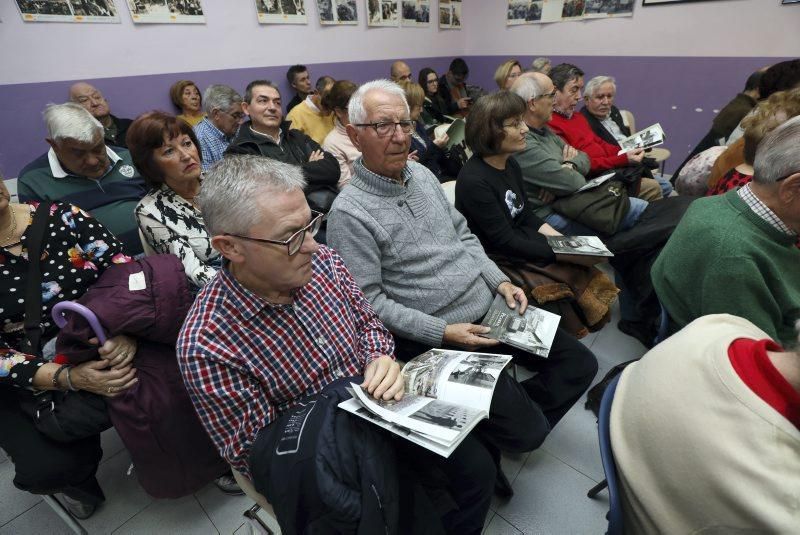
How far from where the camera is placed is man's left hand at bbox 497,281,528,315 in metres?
1.60

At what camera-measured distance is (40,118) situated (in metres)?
2.89

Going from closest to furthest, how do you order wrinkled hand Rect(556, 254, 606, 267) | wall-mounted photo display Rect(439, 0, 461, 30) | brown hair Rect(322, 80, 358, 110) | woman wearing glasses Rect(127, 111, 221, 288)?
1. woman wearing glasses Rect(127, 111, 221, 288)
2. wrinkled hand Rect(556, 254, 606, 267)
3. brown hair Rect(322, 80, 358, 110)
4. wall-mounted photo display Rect(439, 0, 461, 30)

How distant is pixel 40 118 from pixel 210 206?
121 inches

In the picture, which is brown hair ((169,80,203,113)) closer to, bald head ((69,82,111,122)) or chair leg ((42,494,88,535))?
bald head ((69,82,111,122))

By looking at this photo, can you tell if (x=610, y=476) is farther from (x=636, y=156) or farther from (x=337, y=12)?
(x=337, y=12)

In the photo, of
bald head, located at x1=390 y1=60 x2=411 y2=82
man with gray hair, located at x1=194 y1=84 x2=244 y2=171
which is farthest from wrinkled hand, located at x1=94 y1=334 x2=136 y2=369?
bald head, located at x1=390 y1=60 x2=411 y2=82

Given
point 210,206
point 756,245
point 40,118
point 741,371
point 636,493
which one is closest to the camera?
point 741,371

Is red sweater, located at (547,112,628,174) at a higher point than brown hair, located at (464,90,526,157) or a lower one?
lower

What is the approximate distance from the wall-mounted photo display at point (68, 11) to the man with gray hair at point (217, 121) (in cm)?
97

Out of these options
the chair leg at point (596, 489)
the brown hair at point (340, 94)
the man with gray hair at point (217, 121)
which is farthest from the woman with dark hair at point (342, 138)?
the chair leg at point (596, 489)

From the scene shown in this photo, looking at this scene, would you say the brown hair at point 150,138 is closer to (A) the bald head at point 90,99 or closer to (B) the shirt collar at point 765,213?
(A) the bald head at point 90,99

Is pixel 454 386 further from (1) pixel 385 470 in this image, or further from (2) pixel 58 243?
(2) pixel 58 243

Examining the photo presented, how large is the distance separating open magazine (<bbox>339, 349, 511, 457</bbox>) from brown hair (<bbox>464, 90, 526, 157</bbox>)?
1100mm

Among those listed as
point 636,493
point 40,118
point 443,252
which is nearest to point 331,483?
point 636,493
